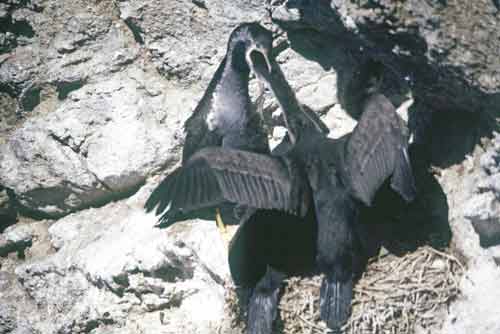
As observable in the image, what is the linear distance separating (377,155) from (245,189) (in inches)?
31.6

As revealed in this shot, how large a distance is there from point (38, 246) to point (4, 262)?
0.94 ft

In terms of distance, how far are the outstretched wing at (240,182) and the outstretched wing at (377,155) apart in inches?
13.9

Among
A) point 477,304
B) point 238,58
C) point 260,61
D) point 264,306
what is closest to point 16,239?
point 238,58

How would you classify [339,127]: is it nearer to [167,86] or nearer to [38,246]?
[167,86]

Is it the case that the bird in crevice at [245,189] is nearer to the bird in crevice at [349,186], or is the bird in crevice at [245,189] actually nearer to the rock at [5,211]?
the bird in crevice at [349,186]

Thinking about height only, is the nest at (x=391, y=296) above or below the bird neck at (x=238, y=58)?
below

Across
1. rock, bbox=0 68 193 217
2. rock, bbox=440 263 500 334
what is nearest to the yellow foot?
rock, bbox=0 68 193 217

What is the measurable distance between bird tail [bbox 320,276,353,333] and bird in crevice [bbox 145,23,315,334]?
0.33 metres

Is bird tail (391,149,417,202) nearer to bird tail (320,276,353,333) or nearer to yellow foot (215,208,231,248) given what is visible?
bird tail (320,276,353,333)

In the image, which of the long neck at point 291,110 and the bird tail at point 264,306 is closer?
the bird tail at point 264,306

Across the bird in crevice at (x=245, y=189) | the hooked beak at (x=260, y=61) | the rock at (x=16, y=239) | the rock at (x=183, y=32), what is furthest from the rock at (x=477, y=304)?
the rock at (x=16, y=239)

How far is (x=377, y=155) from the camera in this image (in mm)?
5004

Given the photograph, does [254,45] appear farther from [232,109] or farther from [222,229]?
[222,229]

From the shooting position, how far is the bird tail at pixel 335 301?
4.80 meters
